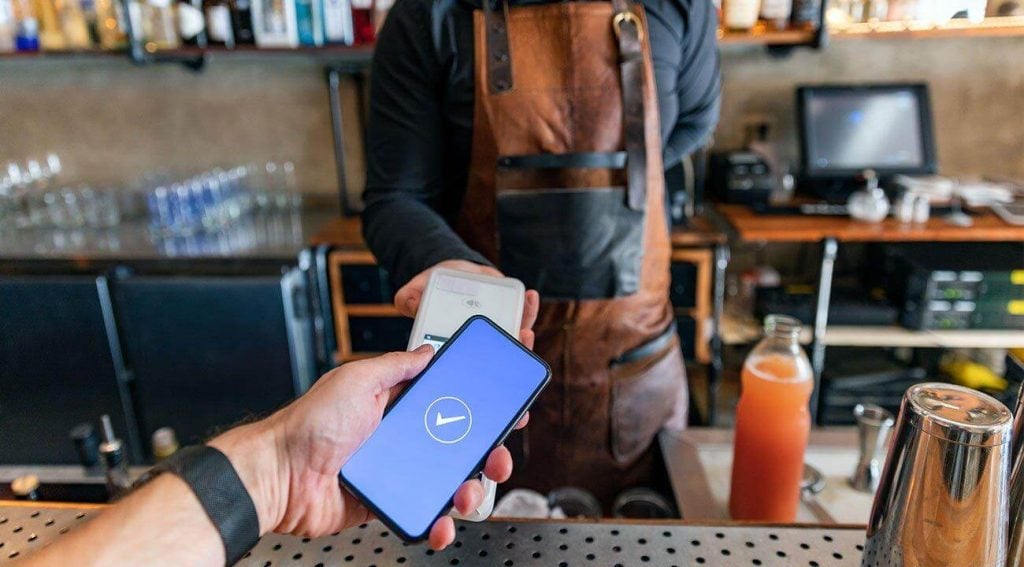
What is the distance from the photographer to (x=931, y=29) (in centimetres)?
199

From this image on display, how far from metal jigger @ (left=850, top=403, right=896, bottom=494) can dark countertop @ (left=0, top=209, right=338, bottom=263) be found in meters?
1.58

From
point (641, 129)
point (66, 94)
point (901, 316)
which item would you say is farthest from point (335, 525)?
point (66, 94)

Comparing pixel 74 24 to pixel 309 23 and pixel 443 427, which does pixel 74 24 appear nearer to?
pixel 309 23

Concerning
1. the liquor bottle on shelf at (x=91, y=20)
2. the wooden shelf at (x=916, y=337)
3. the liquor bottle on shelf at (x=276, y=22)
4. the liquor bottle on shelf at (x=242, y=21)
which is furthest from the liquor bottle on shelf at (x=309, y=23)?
the wooden shelf at (x=916, y=337)

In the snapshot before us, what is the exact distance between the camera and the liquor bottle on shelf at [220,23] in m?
2.11

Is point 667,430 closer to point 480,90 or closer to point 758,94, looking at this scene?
point 480,90

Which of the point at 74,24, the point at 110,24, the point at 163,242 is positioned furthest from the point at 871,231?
the point at 74,24

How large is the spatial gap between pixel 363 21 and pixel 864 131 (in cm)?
163

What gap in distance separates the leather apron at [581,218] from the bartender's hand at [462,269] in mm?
297

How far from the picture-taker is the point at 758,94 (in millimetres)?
2379

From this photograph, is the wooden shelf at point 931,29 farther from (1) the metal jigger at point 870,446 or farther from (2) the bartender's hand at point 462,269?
(2) the bartender's hand at point 462,269

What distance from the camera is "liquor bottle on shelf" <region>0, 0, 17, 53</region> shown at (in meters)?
2.22

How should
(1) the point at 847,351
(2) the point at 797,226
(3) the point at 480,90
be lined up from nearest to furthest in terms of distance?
(3) the point at 480,90, (2) the point at 797,226, (1) the point at 847,351

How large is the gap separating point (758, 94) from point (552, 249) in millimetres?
1568
